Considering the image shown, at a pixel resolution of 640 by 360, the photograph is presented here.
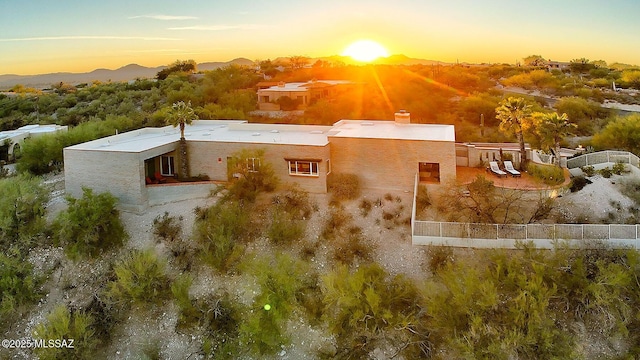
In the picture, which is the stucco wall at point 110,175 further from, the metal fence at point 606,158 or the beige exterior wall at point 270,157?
the metal fence at point 606,158

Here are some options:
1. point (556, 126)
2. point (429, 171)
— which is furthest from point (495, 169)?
point (556, 126)

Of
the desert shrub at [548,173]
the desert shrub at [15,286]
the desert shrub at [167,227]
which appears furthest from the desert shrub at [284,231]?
the desert shrub at [548,173]

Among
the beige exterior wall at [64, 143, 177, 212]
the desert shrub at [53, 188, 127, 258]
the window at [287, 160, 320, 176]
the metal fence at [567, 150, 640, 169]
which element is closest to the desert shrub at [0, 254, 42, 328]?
the desert shrub at [53, 188, 127, 258]

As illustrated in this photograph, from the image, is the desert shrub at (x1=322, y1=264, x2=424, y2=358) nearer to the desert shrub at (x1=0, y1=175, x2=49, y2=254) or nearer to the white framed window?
the white framed window

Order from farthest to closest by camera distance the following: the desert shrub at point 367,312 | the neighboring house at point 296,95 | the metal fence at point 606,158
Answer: the neighboring house at point 296,95, the metal fence at point 606,158, the desert shrub at point 367,312

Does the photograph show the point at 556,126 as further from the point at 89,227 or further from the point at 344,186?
the point at 89,227

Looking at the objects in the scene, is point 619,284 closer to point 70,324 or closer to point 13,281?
point 70,324

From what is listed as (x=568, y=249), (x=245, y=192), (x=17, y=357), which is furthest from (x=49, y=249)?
(x=568, y=249)
